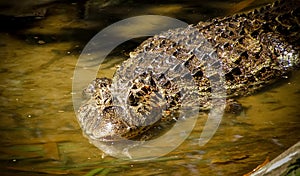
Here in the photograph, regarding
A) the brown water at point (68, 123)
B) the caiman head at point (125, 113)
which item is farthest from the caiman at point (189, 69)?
the brown water at point (68, 123)

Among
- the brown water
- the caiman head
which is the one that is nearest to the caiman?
the caiman head

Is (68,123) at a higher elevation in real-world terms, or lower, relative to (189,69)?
lower

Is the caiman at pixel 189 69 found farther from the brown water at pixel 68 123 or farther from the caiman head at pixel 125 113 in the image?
the brown water at pixel 68 123

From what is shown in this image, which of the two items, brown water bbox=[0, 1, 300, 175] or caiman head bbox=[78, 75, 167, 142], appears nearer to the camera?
brown water bbox=[0, 1, 300, 175]

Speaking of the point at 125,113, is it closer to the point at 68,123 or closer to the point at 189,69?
the point at 68,123

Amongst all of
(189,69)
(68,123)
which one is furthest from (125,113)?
(189,69)

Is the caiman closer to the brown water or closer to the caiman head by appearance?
the caiman head
